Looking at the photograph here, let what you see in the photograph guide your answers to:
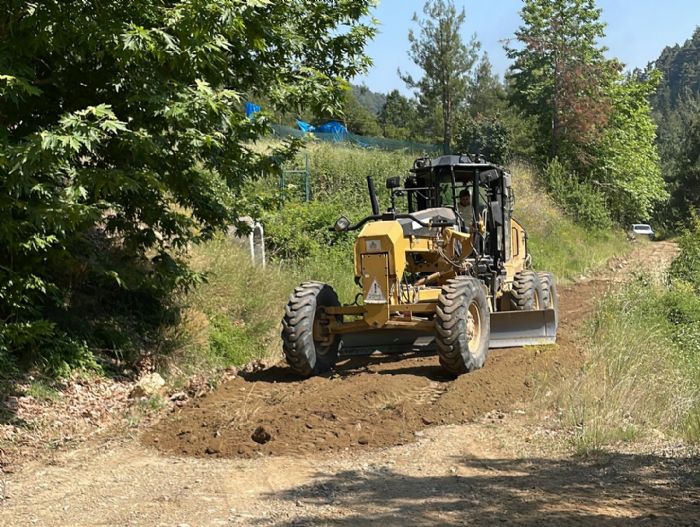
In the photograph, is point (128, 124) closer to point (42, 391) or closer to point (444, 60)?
point (42, 391)

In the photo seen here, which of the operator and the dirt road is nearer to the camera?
the dirt road

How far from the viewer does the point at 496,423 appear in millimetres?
7105

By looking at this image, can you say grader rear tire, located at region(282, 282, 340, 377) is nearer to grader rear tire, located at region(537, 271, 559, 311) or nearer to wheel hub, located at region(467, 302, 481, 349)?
wheel hub, located at region(467, 302, 481, 349)

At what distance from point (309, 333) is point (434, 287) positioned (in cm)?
179

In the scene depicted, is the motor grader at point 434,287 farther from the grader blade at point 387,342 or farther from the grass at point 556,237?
the grass at point 556,237

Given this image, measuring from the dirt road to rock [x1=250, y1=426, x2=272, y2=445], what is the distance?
54 millimetres

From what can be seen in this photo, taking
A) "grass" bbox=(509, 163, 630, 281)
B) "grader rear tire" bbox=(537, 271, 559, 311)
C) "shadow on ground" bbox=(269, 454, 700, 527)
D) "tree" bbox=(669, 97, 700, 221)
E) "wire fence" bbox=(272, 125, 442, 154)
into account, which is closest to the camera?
"shadow on ground" bbox=(269, 454, 700, 527)

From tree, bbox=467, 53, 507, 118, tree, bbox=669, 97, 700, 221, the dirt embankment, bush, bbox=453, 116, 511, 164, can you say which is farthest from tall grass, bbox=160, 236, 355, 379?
tree, bbox=669, 97, 700, 221

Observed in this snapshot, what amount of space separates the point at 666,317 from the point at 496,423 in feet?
26.5

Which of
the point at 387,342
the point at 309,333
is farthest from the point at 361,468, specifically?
the point at 387,342

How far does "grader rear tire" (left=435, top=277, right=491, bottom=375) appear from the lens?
26.6 ft

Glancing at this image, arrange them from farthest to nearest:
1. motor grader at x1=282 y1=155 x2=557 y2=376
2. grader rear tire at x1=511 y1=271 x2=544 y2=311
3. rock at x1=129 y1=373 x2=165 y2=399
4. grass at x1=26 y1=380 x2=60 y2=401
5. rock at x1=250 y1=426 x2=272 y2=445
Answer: grader rear tire at x1=511 y1=271 x2=544 y2=311, motor grader at x1=282 y1=155 x2=557 y2=376, rock at x1=129 y1=373 x2=165 y2=399, grass at x1=26 y1=380 x2=60 y2=401, rock at x1=250 y1=426 x2=272 y2=445

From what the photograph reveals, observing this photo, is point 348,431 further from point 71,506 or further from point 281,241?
point 281,241

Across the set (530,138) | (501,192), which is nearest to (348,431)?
(501,192)
